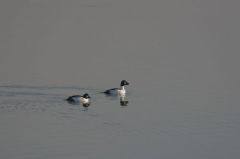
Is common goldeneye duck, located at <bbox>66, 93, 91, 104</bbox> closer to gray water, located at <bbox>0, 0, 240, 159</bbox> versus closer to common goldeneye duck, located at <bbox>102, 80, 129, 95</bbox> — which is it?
gray water, located at <bbox>0, 0, 240, 159</bbox>

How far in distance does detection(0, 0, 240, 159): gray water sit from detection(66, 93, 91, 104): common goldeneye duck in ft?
1.23

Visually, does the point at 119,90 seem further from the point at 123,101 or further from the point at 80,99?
the point at 80,99

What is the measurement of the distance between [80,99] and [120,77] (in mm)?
6940

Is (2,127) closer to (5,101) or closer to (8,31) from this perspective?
(5,101)

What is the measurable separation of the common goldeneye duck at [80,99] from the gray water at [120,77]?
14.8 inches

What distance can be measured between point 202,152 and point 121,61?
17.6 m

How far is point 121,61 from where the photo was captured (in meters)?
46.7

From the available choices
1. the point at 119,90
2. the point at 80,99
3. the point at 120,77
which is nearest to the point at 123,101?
the point at 119,90

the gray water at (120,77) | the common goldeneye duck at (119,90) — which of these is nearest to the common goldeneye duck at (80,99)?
the gray water at (120,77)

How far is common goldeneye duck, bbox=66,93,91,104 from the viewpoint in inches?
1486

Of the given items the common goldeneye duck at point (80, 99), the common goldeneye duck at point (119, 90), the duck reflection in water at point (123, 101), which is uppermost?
the common goldeneye duck at point (119, 90)

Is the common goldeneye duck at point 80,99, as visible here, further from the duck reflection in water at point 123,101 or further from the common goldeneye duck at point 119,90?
the common goldeneye duck at point 119,90

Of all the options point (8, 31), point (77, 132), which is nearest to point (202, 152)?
point (77, 132)

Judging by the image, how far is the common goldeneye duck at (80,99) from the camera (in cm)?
3775
